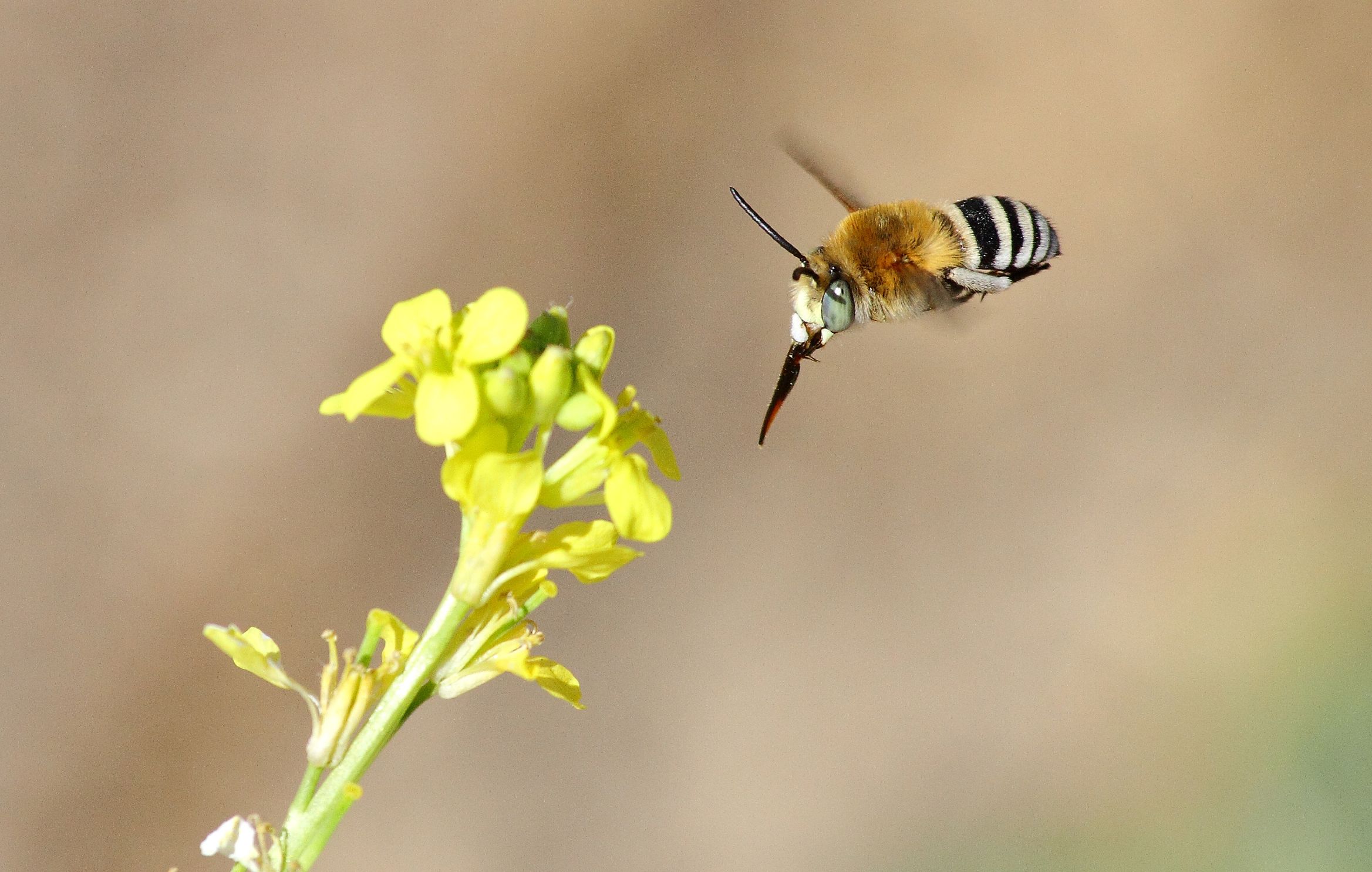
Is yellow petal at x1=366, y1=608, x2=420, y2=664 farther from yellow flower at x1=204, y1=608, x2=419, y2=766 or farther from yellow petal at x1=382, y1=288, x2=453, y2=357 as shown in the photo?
yellow petal at x1=382, y1=288, x2=453, y2=357

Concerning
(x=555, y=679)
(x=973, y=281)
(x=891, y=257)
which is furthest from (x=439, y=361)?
(x=973, y=281)

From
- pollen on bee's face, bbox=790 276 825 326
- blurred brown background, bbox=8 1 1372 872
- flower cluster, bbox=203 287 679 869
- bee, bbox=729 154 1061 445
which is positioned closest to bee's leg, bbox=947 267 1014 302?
bee, bbox=729 154 1061 445

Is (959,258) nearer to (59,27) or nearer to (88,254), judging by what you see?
(88,254)

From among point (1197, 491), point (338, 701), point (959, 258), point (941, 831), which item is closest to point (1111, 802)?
point (941, 831)

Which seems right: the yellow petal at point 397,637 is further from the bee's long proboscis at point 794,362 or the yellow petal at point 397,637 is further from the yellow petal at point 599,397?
the bee's long proboscis at point 794,362

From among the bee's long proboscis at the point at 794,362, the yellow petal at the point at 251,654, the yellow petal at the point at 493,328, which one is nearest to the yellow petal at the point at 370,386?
the yellow petal at the point at 493,328

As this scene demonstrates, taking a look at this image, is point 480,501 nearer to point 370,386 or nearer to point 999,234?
point 370,386
